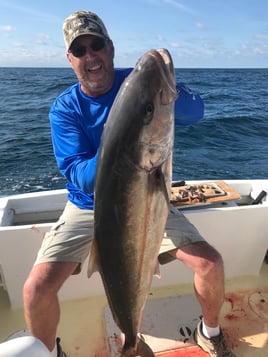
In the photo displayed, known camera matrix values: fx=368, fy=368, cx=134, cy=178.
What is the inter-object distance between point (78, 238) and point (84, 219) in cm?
20

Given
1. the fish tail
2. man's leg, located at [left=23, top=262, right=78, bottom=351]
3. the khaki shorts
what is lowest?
the fish tail

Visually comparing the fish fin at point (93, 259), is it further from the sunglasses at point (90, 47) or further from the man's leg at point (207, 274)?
the sunglasses at point (90, 47)

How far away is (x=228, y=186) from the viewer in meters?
3.88

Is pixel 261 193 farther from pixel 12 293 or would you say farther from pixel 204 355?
pixel 12 293

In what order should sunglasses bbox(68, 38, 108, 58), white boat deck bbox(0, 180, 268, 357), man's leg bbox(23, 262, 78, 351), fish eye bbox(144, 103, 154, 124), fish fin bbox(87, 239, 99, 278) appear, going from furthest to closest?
white boat deck bbox(0, 180, 268, 357), sunglasses bbox(68, 38, 108, 58), man's leg bbox(23, 262, 78, 351), fish fin bbox(87, 239, 99, 278), fish eye bbox(144, 103, 154, 124)

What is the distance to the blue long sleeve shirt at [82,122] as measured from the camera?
2744mm

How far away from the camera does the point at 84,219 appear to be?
3041 mm

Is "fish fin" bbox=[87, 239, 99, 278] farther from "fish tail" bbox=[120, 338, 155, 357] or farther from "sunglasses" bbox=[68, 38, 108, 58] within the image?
"sunglasses" bbox=[68, 38, 108, 58]

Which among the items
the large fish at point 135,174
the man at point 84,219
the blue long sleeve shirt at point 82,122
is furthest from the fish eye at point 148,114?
the blue long sleeve shirt at point 82,122

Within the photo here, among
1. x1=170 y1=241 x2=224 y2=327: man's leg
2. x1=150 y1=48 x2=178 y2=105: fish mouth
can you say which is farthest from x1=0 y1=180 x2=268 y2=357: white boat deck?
x1=150 y1=48 x2=178 y2=105: fish mouth

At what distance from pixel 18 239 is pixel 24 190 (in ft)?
19.0

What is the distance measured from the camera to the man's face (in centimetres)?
291

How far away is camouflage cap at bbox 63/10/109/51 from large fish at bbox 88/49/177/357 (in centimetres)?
117

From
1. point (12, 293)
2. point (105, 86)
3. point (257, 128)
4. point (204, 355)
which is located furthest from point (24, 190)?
point (257, 128)
